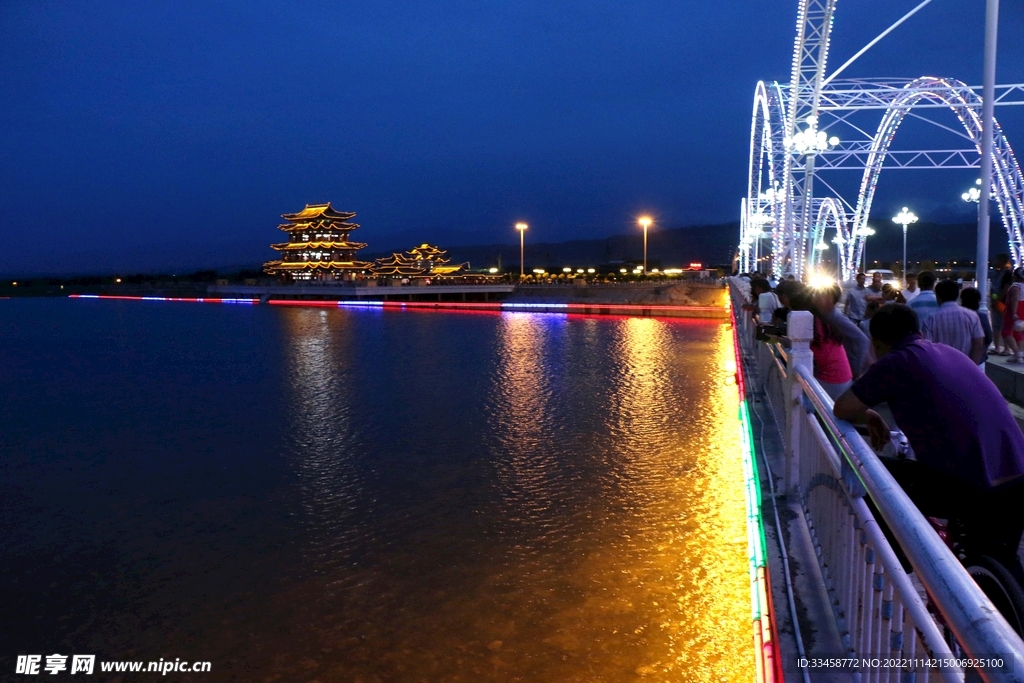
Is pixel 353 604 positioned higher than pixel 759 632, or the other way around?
pixel 759 632

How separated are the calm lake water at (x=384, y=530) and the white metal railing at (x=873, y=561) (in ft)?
3.96

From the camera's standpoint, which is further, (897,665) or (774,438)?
(774,438)

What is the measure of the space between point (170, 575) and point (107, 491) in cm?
307

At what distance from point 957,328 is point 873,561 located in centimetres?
496

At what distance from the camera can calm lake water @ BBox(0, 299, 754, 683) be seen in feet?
16.8

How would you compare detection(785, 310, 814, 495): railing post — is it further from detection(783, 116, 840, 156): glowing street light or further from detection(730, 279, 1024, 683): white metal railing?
detection(783, 116, 840, 156): glowing street light

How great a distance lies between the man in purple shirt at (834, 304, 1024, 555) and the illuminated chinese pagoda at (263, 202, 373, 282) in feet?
311

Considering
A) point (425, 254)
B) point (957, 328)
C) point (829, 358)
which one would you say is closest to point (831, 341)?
point (829, 358)

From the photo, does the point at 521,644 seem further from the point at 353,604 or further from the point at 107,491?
the point at 107,491

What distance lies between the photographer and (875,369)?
3549 millimetres

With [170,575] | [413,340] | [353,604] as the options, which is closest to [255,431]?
[170,575]

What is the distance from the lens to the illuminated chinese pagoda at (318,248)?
98.0 metres

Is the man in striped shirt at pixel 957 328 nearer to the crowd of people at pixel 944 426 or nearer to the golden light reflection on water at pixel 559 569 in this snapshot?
the golden light reflection on water at pixel 559 569

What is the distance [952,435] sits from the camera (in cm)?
336
